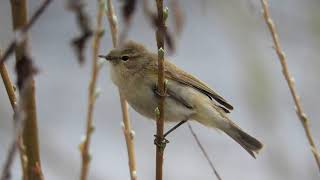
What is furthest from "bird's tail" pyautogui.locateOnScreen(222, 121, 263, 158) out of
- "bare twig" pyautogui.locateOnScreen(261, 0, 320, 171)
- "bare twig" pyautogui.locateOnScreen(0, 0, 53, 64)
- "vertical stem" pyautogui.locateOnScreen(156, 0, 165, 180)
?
"bare twig" pyautogui.locateOnScreen(0, 0, 53, 64)

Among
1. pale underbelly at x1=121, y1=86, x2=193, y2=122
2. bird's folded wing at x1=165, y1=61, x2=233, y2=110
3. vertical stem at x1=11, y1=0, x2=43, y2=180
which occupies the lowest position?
vertical stem at x1=11, y1=0, x2=43, y2=180

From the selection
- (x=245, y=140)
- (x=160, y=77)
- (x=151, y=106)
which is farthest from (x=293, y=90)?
(x=245, y=140)

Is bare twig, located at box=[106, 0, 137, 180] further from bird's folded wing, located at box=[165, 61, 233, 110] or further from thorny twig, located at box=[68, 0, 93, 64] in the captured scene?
bird's folded wing, located at box=[165, 61, 233, 110]

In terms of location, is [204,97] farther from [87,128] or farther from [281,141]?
[87,128]

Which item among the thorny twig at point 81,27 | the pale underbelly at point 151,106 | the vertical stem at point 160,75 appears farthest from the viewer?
the pale underbelly at point 151,106

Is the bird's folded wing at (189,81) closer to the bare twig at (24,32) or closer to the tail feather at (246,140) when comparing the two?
the tail feather at (246,140)

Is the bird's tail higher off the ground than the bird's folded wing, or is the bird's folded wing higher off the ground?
the bird's folded wing

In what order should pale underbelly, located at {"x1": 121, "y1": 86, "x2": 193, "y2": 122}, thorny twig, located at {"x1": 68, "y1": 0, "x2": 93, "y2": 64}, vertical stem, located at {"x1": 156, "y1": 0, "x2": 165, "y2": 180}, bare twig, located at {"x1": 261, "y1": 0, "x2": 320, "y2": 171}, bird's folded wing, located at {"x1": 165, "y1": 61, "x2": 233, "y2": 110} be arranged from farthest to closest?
bird's folded wing, located at {"x1": 165, "y1": 61, "x2": 233, "y2": 110} < pale underbelly, located at {"x1": 121, "y1": 86, "x2": 193, "y2": 122} < bare twig, located at {"x1": 261, "y1": 0, "x2": 320, "y2": 171} < vertical stem, located at {"x1": 156, "y1": 0, "x2": 165, "y2": 180} < thorny twig, located at {"x1": 68, "y1": 0, "x2": 93, "y2": 64}

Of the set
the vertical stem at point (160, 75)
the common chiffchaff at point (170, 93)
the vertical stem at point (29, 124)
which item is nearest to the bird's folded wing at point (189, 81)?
the common chiffchaff at point (170, 93)

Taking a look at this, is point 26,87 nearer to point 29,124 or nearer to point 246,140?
point 29,124
